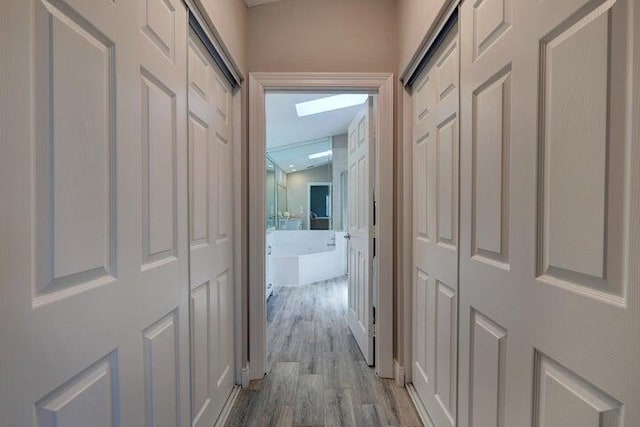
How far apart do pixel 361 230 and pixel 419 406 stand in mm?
1258

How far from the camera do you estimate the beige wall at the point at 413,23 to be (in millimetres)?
1572

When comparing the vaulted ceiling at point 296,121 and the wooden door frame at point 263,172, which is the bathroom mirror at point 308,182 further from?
the wooden door frame at point 263,172

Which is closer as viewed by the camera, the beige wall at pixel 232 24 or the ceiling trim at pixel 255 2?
the beige wall at pixel 232 24

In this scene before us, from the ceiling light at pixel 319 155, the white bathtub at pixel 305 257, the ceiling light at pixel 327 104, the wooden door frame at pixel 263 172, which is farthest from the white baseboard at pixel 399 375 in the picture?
the ceiling light at pixel 319 155

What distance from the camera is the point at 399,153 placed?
86.6 inches

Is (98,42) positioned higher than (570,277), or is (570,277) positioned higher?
(98,42)

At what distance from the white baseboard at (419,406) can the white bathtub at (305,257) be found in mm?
2866

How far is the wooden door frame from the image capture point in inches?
86.4

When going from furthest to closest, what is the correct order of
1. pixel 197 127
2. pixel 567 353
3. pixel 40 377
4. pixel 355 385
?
pixel 355 385, pixel 197 127, pixel 567 353, pixel 40 377

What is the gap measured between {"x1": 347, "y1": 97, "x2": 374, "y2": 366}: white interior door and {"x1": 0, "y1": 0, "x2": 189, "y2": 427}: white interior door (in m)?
1.50

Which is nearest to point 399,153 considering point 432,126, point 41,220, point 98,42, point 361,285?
point 432,126

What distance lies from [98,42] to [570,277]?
48.8 inches

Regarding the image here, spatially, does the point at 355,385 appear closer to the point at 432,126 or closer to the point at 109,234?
the point at 432,126

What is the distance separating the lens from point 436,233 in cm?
167
